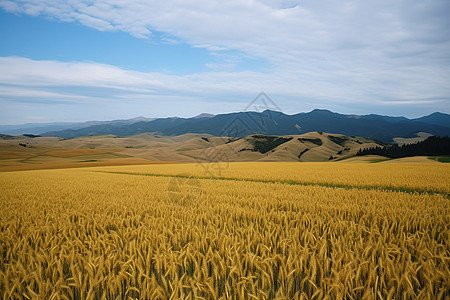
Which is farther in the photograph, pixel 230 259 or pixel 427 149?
pixel 427 149

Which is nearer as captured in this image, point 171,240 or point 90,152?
point 171,240

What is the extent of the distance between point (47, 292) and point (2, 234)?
2654 mm

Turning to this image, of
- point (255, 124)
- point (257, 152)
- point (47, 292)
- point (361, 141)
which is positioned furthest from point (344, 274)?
point (361, 141)

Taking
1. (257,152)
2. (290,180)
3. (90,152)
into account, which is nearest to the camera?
(290,180)

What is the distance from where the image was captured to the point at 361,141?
546 ft

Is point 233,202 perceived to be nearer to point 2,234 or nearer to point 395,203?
point 395,203

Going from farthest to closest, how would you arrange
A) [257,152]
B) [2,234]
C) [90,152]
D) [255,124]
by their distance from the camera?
[257,152] → [90,152] → [255,124] → [2,234]

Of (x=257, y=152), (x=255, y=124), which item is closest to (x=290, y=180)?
(x=255, y=124)

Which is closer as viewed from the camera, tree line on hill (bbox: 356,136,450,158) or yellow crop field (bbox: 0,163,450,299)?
yellow crop field (bbox: 0,163,450,299)

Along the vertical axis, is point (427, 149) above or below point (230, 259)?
below

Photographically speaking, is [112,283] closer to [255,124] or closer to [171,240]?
[171,240]

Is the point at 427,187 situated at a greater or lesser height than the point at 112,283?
lesser

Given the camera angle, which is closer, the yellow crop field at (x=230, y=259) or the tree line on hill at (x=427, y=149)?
the yellow crop field at (x=230, y=259)

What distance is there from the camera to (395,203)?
21.2ft
